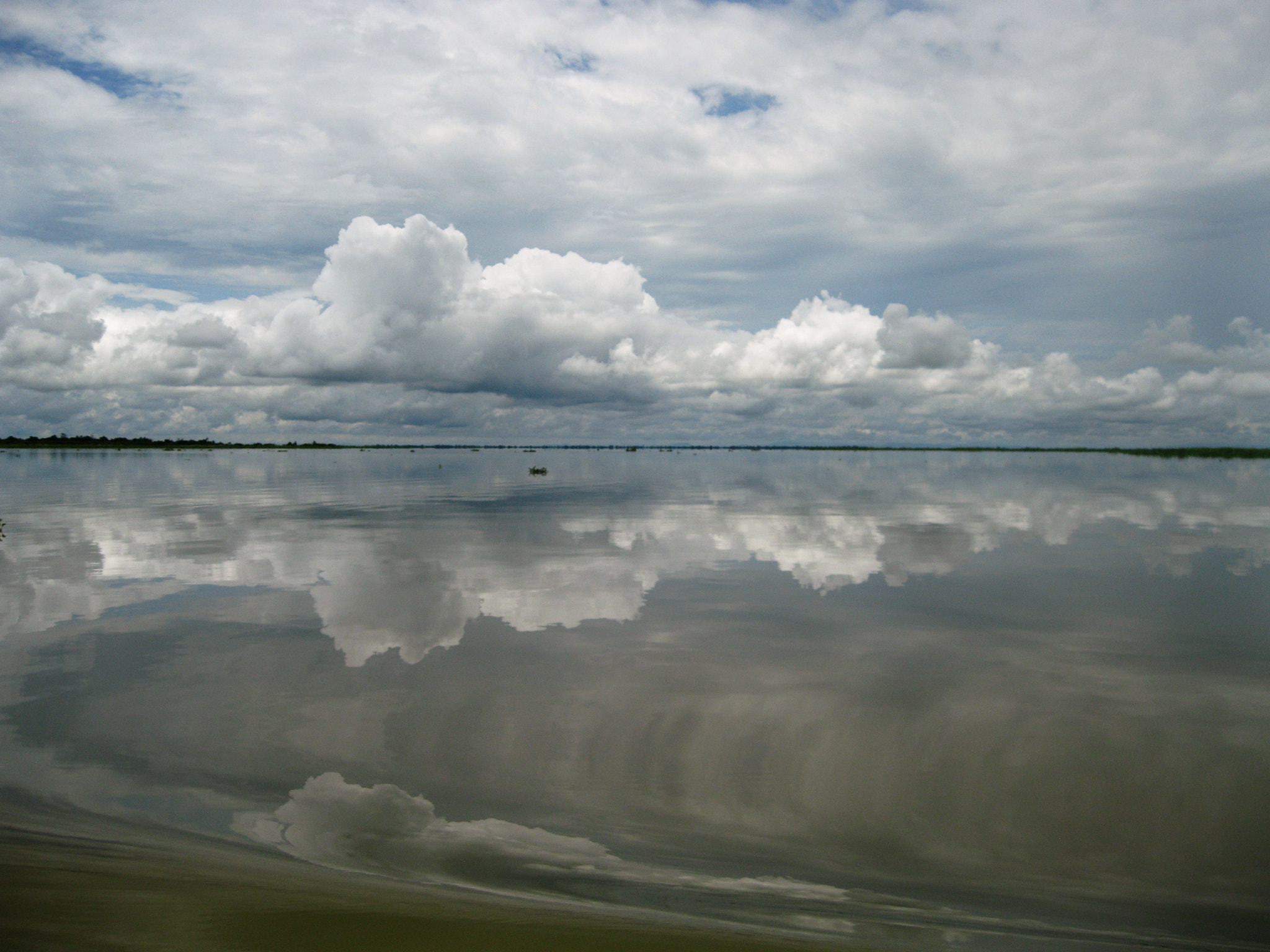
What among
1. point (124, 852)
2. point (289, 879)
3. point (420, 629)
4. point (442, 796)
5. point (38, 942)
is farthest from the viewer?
point (420, 629)

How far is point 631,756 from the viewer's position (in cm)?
964

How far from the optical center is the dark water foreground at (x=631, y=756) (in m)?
6.40

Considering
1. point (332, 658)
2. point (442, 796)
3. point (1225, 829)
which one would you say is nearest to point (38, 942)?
point (442, 796)

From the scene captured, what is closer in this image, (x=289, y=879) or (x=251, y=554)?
(x=289, y=879)

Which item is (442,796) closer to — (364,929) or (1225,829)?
(364,929)

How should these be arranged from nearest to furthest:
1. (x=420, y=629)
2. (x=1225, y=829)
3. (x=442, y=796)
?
1. (x=1225, y=829)
2. (x=442, y=796)
3. (x=420, y=629)

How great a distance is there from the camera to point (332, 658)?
13.7 m

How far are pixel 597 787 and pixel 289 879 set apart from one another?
11.3ft

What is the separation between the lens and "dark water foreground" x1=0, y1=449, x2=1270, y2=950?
252 inches

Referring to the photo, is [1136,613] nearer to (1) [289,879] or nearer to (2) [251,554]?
(1) [289,879]

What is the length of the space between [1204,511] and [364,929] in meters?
53.2

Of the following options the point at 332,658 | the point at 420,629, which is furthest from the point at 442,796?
the point at 420,629

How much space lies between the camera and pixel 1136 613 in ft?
57.2

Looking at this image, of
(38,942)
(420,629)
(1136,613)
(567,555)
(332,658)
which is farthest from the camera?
(567,555)
